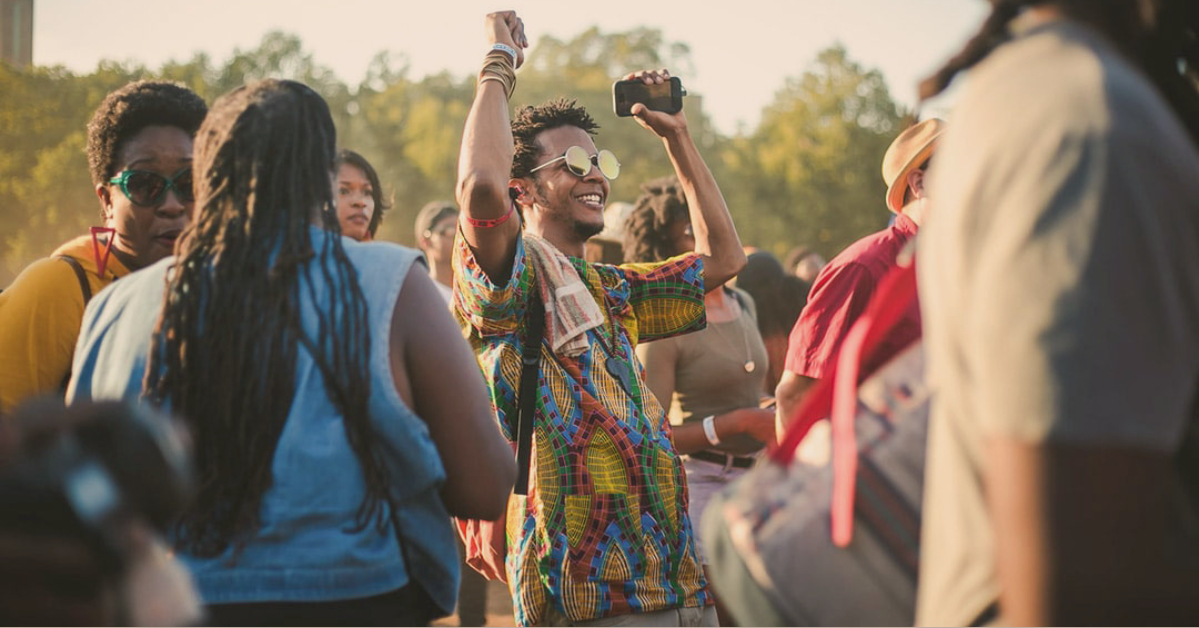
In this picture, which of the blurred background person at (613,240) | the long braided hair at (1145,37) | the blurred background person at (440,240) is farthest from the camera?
the blurred background person at (440,240)

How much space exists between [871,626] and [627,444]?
2.18 meters

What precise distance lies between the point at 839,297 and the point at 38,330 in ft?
7.88

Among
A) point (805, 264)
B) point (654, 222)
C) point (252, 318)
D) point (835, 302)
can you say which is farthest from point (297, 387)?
point (805, 264)

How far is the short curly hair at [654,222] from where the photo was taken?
6.04 meters

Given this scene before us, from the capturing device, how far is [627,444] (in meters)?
3.71

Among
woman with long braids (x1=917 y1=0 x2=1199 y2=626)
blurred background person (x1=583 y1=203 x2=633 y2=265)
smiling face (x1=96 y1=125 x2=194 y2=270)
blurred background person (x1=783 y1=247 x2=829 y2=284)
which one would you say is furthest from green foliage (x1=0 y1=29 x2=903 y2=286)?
woman with long braids (x1=917 y1=0 x2=1199 y2=626)

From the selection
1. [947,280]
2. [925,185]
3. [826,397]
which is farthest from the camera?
[925,185]

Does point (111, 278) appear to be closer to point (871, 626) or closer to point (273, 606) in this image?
point (273, 606)

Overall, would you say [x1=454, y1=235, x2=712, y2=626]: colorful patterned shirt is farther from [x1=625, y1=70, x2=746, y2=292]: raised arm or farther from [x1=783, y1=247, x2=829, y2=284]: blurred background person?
[x1=783, y1=247, x2=829, y2=284]: blurred background person

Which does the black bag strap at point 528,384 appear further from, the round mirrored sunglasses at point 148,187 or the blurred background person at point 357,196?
the blurred background person at point 357,196

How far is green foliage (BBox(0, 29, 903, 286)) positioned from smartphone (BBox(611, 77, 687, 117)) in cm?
2406

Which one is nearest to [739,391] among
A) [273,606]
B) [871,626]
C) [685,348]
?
[685,348]

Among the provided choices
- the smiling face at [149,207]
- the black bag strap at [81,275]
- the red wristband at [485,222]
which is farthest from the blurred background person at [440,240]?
the black bag strap at [81,275]

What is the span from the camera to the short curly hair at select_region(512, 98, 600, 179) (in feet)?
14.9
